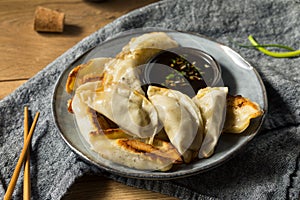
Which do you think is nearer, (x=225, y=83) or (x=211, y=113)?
(x=211, y=113)

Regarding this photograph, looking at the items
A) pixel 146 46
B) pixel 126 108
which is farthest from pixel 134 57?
pixel 126 108

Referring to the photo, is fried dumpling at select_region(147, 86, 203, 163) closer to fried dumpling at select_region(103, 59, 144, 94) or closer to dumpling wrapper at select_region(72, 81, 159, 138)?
dumpling wrapper at select_region(72, 81, 159, 138)

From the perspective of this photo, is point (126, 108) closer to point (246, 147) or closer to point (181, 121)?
point (181, 121)

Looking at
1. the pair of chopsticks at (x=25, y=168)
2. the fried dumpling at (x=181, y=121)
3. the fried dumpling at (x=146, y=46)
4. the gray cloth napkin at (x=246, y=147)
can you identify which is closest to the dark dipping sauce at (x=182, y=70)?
the fried dumpling at (x=146, y=46)

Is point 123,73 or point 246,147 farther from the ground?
point 123,73

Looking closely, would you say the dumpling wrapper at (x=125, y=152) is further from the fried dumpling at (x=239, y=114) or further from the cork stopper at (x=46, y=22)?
the cork stopper at (x=46, y=22)

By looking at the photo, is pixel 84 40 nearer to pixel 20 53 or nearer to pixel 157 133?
pixel 20 53

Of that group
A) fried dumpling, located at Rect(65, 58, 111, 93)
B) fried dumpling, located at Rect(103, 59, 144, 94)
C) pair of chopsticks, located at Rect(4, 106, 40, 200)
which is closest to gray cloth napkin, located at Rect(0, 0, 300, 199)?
pair of chopsticks, located at Rect(4, 106, 40, 200)
